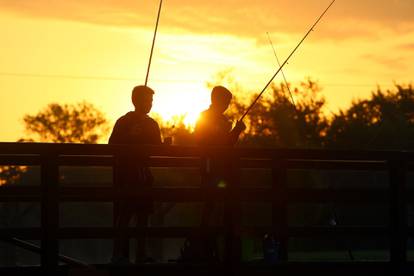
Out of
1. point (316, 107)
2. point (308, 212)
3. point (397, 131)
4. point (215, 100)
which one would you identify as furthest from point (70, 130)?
point (215, 100)

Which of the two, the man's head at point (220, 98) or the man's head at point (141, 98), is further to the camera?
the man's head at point (220, 98)

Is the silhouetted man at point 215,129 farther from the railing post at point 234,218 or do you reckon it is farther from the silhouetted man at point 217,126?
the railing post at point 234,218

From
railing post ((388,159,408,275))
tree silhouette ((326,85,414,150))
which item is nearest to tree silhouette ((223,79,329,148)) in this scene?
tree silhouette ((326,85,414,150))

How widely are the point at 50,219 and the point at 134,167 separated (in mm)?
896

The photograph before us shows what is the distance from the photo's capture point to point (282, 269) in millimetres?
11453

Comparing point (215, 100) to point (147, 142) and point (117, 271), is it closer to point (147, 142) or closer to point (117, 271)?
point (147, 142)

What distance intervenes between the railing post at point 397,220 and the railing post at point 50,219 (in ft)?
10.8

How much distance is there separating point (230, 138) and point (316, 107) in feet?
246

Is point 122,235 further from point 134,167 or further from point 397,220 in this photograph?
point 397,220

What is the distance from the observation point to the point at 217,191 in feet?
37.3

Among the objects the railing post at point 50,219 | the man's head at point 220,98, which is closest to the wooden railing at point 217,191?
the railing post at point 50,219

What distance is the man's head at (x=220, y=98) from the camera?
12086 millimetres

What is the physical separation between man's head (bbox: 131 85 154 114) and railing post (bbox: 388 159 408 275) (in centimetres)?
240

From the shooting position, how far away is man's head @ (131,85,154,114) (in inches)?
463
